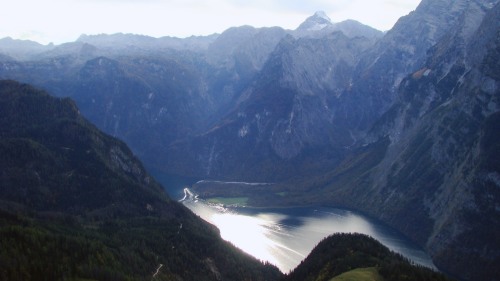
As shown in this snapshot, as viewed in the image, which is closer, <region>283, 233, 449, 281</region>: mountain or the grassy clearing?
the grassy clearing

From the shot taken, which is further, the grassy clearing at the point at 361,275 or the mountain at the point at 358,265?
the mountain at the point at 358,265

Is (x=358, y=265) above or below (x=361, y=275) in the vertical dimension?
below

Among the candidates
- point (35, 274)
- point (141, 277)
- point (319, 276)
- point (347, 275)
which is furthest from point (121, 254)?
point (347, 275)

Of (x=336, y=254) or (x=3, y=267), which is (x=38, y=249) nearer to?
(x=3, y=267)

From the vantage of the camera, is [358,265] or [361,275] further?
[358,265]
